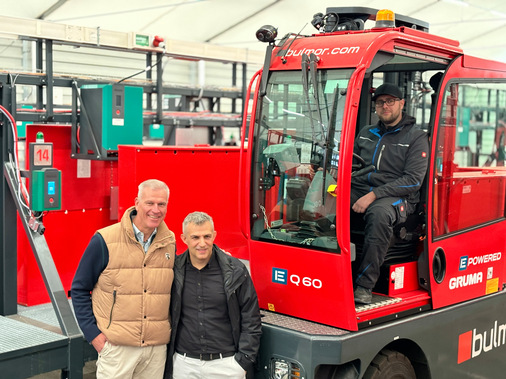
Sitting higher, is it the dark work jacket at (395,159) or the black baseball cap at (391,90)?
the black baseball cap at (391,90)

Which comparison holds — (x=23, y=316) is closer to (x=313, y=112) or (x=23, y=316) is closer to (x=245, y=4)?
(x=313, y=112)

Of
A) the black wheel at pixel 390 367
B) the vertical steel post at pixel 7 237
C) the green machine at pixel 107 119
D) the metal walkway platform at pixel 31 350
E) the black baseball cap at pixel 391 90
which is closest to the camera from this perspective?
the metal walkway platform at pixel 31 350

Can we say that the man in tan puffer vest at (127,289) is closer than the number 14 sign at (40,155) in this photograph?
Yes

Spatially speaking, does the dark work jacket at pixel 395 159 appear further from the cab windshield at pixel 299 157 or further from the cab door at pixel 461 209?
the cab windshield at pixel 299 157

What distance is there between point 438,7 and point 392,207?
16767mm

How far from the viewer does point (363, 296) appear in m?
4.34

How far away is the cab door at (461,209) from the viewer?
462 cm

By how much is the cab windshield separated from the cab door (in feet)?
2.82

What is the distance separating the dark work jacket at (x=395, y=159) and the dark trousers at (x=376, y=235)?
7 centimetres

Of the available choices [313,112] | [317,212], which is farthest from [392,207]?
[313,112]

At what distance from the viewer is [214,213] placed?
648 centimetres

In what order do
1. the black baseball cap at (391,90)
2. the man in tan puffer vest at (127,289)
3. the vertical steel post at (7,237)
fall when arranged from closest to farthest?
1. the man in tan puffer vest at (127,289)
2. the black baseball cap at (391,90)
3. the vertical steel post at (7,237)

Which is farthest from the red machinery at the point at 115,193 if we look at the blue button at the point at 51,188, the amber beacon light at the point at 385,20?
the amber beacon light at the point at 385,20

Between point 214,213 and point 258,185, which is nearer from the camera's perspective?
point 258,185
